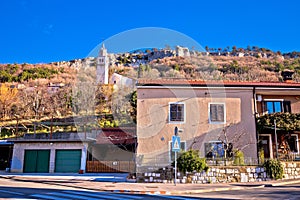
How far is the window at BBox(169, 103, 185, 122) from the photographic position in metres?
19.6

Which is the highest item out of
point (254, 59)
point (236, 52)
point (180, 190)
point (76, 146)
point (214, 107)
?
point (236, 52)

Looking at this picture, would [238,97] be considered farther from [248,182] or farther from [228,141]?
[248,182]

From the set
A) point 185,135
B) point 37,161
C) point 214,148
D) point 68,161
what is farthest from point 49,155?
point 214,148

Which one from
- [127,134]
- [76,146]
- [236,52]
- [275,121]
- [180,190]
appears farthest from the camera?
[236,52]

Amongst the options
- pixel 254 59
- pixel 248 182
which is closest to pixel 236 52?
pixel 254 59

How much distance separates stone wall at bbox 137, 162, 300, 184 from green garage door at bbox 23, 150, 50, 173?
10602mm

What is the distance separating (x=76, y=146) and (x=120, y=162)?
3833 mm

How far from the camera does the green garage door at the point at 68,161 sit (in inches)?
881

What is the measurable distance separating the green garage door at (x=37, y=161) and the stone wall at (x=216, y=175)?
34.8 ft

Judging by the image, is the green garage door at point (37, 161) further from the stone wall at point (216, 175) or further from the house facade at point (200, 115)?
the stone wall at point (216, 175)

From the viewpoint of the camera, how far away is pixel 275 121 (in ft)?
60.6

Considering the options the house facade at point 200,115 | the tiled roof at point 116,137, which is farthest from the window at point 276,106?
the tiled roof at point 116,137

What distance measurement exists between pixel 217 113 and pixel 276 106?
4.94m

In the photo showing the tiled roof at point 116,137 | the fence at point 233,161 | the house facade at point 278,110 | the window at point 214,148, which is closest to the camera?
the fence at point 233,161
